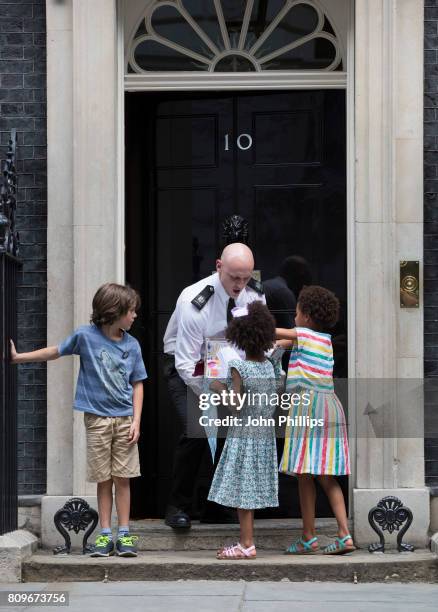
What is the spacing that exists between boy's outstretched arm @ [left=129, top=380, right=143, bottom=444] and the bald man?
341mm

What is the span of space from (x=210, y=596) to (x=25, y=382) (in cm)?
211

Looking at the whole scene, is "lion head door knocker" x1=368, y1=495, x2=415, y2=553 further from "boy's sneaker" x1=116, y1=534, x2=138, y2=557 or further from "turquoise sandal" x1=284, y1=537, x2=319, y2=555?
"boy's sneaker" x1=116, y1=534, x2=138, y2=557

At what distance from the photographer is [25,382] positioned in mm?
9062

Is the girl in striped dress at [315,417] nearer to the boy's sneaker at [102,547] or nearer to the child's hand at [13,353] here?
the boy's sneaker at [102,547]

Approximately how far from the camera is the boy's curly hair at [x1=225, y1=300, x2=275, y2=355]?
819 cm

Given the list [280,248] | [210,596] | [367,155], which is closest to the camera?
[210,596]

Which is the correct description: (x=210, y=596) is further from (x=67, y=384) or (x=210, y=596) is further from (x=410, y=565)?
(x=67, y=384)

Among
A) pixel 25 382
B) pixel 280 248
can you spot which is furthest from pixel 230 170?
pixel 25 382

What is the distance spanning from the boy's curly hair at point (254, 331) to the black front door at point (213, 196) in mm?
1381

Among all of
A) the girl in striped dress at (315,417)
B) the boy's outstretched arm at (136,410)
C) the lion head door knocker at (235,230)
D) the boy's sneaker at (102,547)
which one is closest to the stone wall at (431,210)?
the girl in striped dress at (315,417)

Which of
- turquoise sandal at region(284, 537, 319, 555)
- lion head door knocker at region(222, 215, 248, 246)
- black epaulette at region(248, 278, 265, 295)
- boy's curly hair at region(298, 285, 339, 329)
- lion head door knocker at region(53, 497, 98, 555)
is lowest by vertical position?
turquoise sandal at region(284, 537, 319, 555)

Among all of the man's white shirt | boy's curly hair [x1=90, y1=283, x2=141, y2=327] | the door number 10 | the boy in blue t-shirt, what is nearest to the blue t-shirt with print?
the boy in blue t-shirt

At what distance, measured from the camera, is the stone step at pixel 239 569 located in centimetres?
812

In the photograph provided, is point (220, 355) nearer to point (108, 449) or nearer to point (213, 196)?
point (108, 449)
